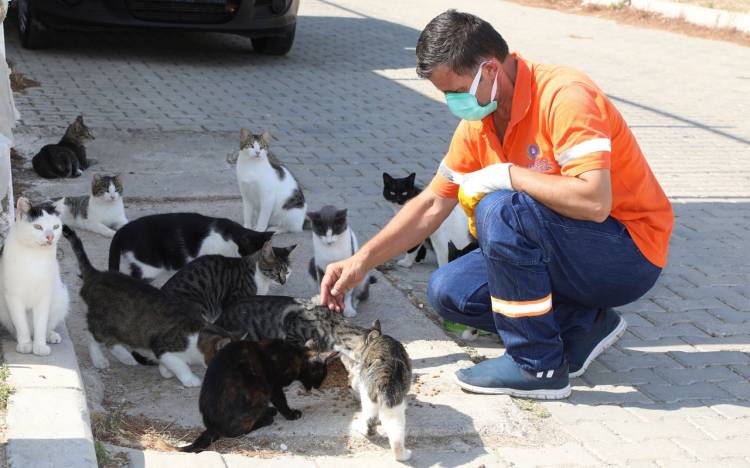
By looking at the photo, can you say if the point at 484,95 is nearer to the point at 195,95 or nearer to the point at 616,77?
the point at 195,95

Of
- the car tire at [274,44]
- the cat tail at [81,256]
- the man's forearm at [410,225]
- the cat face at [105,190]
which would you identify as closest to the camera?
the man's forearm at [410,225]

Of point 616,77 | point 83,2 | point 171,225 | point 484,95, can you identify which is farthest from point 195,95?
point 484,95

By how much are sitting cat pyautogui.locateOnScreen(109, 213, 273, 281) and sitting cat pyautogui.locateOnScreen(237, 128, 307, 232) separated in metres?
0.90

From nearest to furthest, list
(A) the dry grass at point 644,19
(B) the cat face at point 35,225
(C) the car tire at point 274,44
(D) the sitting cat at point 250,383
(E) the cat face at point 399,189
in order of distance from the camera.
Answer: (D) the sitting cat at point 250,383 < (B) the cat face at point 35,225 < (E) the cat face at point 399,189 < (C) the car tire at point 274,44 < (A) the dry grass at point 644,19

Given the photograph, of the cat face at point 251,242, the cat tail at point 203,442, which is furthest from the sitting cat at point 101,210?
the cat tail at point 203,442

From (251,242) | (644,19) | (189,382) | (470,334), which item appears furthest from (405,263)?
(644,19)

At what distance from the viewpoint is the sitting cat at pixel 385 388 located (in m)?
3.92

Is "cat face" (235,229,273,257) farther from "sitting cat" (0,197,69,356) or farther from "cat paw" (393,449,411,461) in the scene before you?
"cat paw" (393,449,411,461)

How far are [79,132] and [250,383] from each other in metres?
4.67

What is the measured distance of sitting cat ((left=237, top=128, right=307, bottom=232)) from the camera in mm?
6898

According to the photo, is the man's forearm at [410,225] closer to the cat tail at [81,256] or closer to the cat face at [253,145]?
the cat tail at [81,256]

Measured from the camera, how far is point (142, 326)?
15.5 feet

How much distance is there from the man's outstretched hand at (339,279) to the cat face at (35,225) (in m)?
1.28

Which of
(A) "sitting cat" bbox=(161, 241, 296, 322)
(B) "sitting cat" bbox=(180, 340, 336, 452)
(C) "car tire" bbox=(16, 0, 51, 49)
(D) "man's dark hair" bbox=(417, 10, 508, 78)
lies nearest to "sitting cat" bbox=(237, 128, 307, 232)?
(A) "sitting cat" bbox=(161, 241, 296, 322)
